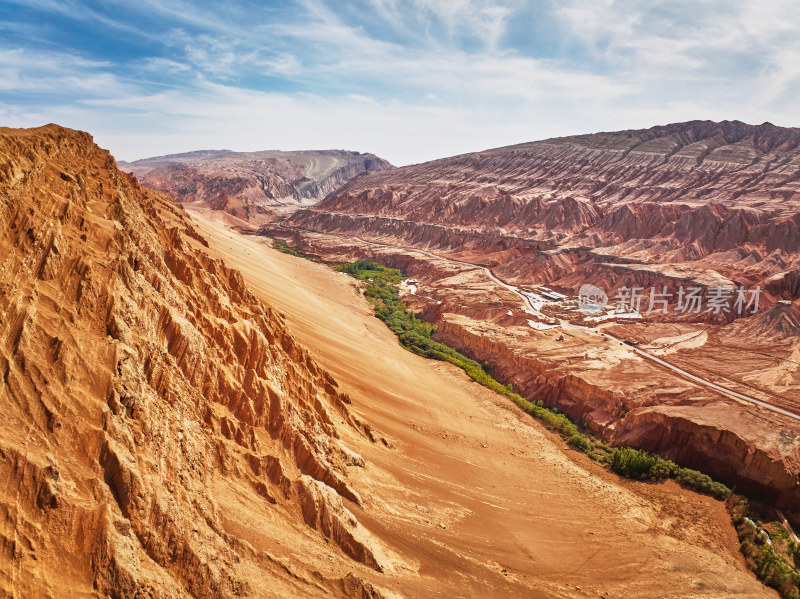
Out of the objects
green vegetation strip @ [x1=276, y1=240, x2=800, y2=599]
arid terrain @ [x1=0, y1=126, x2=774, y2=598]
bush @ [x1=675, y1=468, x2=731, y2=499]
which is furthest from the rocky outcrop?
arid terrain @ [x1=0, y1=126, x2=774, y2=598]

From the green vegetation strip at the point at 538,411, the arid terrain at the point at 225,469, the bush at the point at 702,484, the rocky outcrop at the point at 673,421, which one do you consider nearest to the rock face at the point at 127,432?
the arid terrain at the point at 225,469

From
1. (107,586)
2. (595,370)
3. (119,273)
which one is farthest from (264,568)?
(595,370)

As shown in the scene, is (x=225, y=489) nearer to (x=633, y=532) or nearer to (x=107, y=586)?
(x=107, y=586)

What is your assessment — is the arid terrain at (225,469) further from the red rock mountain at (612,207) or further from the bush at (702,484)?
the red rock mountain at (612,207)

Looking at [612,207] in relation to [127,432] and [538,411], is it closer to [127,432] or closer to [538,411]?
[538,411]

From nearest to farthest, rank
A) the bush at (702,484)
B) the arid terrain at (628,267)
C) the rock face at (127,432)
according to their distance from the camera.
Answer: the rock face at (127,432), the bush at (702,484), the arid terrain at (628,267)

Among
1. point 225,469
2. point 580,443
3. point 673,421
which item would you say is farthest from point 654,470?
point 225,469
